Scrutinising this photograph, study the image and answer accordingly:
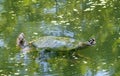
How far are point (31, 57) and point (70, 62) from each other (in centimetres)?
91

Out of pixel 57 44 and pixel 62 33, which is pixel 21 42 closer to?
pixel 57 44

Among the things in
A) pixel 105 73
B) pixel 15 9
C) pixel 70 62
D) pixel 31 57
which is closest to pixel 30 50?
pixel 31 57

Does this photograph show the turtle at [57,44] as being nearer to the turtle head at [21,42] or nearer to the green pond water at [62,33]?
the turtle head at [21,42]

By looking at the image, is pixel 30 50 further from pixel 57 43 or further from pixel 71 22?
pixel 71 22

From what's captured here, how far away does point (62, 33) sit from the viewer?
9.95m

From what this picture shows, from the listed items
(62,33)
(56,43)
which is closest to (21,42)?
(56,43)

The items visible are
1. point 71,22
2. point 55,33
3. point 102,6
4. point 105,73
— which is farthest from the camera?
point 102,6

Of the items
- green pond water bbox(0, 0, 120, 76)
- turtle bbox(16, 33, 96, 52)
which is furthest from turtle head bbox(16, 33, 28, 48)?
green pond water bbox(0, 0, 120, 76)

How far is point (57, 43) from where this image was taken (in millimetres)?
8656

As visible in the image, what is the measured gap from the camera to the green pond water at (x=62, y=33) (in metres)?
8.15

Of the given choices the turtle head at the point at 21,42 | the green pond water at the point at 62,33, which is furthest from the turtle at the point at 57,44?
the green pond water at the point at 62,33

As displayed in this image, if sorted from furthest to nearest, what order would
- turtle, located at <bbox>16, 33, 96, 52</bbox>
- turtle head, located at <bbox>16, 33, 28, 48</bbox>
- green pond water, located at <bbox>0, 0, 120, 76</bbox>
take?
turtle head, located at <bbox>16, 33, 28, 48</bbox> < turtle, located at <bbox>16, 33, 96, 52</bbox> < green pond water, located at <bbox>0, 0, 120, 76</bbox>

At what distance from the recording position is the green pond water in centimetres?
815

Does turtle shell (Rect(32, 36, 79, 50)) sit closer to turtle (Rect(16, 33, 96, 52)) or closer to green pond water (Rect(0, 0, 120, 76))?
turtle (Rect(16, 33, 96, 52))
